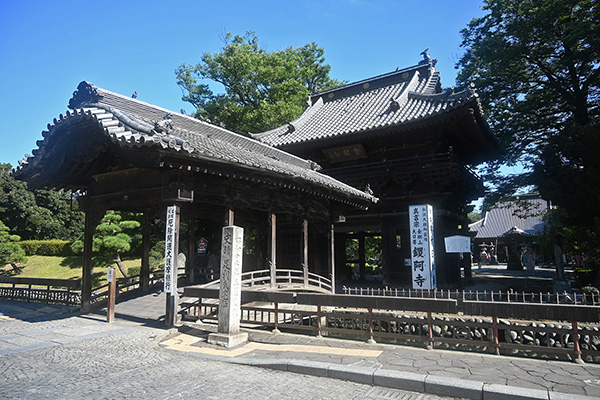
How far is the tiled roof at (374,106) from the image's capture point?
15.1 m

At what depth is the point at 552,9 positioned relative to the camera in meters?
15.4

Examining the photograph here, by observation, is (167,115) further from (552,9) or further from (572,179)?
(552,9)

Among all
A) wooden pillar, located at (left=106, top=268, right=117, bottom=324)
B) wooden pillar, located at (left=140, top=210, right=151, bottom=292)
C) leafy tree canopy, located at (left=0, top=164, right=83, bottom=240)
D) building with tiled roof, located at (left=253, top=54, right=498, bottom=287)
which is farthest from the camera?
leafy tree canopy, located at (left=0, top=164, right=83, bottom=240)

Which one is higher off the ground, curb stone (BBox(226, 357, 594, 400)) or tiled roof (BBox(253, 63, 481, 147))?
tiled roof (BBox(253, 63, 481, 147))

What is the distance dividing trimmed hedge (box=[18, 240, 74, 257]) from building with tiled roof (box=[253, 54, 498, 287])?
23.0 meters

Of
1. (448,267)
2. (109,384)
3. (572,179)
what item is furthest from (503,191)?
(109,384)

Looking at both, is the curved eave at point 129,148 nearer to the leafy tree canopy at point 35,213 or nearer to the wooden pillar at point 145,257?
the wooden pillar at point 145,257

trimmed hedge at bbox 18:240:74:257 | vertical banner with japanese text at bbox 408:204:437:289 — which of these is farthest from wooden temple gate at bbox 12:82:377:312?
trimmed hedge at bbox 18:240:74:257

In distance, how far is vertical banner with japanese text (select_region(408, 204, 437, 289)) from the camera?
41.4 feet

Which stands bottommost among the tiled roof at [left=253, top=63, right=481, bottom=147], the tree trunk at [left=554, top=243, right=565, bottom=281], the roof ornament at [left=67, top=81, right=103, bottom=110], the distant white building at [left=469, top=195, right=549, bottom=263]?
the tree trunk at [left=554, top=243, right=565, bottom=281]

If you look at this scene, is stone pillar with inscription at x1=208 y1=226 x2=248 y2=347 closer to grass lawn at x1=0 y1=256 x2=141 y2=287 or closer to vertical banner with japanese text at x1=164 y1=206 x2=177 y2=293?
vertical banner with japanese text at x1=164 y1=206 x2=177 y2=293

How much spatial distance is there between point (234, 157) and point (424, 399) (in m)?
6.76

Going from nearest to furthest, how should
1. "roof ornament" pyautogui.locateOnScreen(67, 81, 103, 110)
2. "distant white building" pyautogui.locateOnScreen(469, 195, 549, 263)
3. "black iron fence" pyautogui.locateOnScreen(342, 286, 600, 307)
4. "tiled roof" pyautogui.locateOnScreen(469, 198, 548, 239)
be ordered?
"black iron fence" pyautogui.locateOnScreen(342, 286, 600, 307) → "roof ornament" pyautogui.locateOnScreen(67, 81, 103, 110) → "distant white building" pyautogui.locateOnScreen(469, 195, 549, 263) → "tiled roof" pyautogui.locateOnScreen(469, 198, 548, 239)

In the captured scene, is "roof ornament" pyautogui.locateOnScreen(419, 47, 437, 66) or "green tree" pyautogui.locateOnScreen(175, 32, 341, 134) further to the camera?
"green tree" pyautogui.locateOnScreen(175, 32, 341, 134)
